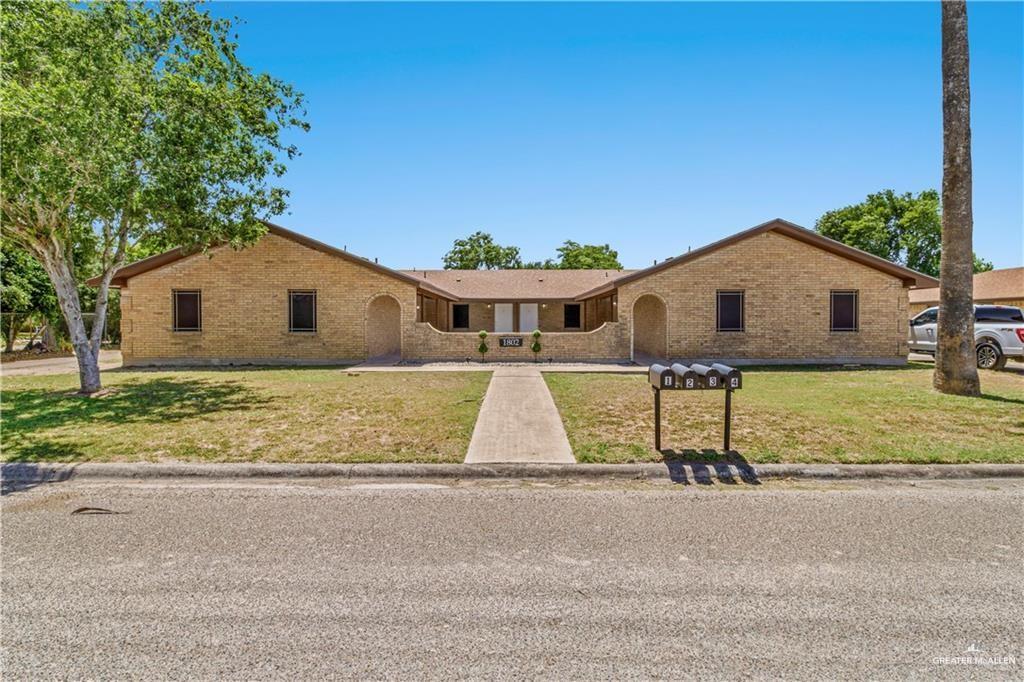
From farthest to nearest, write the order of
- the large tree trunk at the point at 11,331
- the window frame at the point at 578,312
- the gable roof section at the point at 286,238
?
the window frame at the point at 578,312
the large tree trunk at the point at 11,331
the gable roof section at the point at 286,238

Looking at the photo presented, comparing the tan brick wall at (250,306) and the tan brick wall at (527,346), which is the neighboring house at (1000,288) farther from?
the tan brick wall at (250,306)

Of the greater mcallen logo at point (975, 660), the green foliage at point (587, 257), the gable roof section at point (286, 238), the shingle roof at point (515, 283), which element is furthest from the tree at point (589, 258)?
the greater mcallen logo at point (975, 660)

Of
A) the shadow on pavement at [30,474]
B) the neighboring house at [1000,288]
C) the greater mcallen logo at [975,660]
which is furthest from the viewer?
the neighboring house at [1000,288]

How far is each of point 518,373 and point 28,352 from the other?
21.8 meters

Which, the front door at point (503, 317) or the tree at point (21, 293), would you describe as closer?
the tree at point (21, 293)

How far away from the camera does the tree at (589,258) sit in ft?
186

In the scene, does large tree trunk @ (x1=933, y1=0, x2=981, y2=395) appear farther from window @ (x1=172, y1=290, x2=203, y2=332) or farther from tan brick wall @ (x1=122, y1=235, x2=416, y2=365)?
window @ (x1=172, y1=290, x2=203, y2=332)

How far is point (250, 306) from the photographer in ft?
59.0

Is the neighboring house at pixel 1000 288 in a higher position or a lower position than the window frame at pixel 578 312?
higher

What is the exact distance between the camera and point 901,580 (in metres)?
3.41

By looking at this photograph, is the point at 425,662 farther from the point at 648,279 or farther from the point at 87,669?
the point at 648,279

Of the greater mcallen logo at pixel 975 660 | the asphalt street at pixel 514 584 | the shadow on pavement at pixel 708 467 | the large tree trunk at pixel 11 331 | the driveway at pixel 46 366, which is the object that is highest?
the large tree trunk at pixel 11 331

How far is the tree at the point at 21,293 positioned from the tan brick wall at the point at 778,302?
22.8 m

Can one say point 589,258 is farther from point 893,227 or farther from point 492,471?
point 492,471
